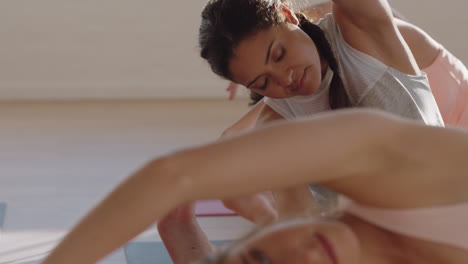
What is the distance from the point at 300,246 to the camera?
1.40m

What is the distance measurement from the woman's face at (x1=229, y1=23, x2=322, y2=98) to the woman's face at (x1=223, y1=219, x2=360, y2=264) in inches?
39.3

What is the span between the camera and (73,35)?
4836 millimetres

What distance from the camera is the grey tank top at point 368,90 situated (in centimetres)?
237

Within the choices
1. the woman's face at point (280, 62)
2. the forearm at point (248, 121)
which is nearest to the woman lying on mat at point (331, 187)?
the woman's face at point (280, 62)

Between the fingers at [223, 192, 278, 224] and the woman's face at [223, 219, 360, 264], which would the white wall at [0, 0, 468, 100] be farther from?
the woman's face at [223, 219, 360, 264]

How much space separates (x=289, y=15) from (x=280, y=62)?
0.20 metres

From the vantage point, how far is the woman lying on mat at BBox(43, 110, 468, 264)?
123cm

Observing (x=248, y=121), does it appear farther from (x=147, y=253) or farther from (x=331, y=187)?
(x=331, y=187)

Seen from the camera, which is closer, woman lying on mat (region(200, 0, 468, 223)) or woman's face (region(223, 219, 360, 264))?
woman's face (region(223, 219, 360, 264))

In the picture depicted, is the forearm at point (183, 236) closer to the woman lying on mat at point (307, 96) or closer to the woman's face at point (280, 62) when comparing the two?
the woman lying on mat at point (307, 96)

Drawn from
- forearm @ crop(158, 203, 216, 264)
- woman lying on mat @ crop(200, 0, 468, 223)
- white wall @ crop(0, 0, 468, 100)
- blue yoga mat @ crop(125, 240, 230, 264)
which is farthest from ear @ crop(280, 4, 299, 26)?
white wall @ crop(0, 0, 468, 100)

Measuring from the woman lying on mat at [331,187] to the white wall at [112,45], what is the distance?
11.2 ft

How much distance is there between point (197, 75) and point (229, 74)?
2.48 meters

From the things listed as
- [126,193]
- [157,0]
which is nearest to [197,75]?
[157,0]
